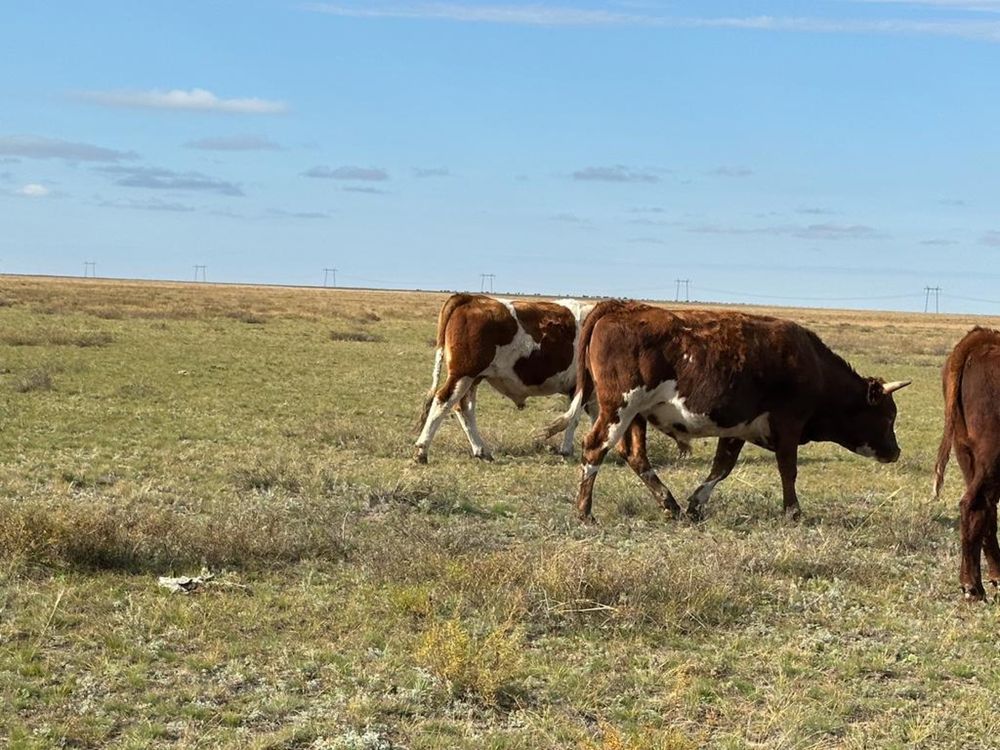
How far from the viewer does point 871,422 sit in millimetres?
11133

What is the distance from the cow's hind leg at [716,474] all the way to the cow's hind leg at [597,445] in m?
0.97

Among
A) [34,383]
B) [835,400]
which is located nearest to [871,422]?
[835,400]

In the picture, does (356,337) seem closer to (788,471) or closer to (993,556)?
(788,471)

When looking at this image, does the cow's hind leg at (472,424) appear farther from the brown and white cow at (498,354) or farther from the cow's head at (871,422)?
the cow's head at (871,422)

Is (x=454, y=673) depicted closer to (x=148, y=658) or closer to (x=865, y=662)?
(x=148, y=658)

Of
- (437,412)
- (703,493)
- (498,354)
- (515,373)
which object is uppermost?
(498,354)

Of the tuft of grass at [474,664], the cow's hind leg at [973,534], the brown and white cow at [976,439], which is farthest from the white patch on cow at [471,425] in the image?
the tuft of grass at [474,664]

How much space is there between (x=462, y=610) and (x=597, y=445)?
3.36m

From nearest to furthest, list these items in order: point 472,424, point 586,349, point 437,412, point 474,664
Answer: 1. point 474,664
2. point 586,349
3. point 437,412
4. point 472,424

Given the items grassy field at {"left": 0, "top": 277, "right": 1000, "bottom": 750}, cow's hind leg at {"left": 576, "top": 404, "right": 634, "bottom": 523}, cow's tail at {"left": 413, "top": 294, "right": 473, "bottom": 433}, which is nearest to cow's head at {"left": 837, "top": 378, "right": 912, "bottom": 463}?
grassy field at {"left": 0, "top": 277, "right": 1000, "bottom": 750}

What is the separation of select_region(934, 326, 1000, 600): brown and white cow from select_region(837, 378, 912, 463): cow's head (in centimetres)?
318

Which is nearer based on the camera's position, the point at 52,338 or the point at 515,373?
the point at 515,373

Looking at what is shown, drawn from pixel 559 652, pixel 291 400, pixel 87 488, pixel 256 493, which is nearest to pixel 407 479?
pixel 256 493

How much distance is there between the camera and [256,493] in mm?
10656
